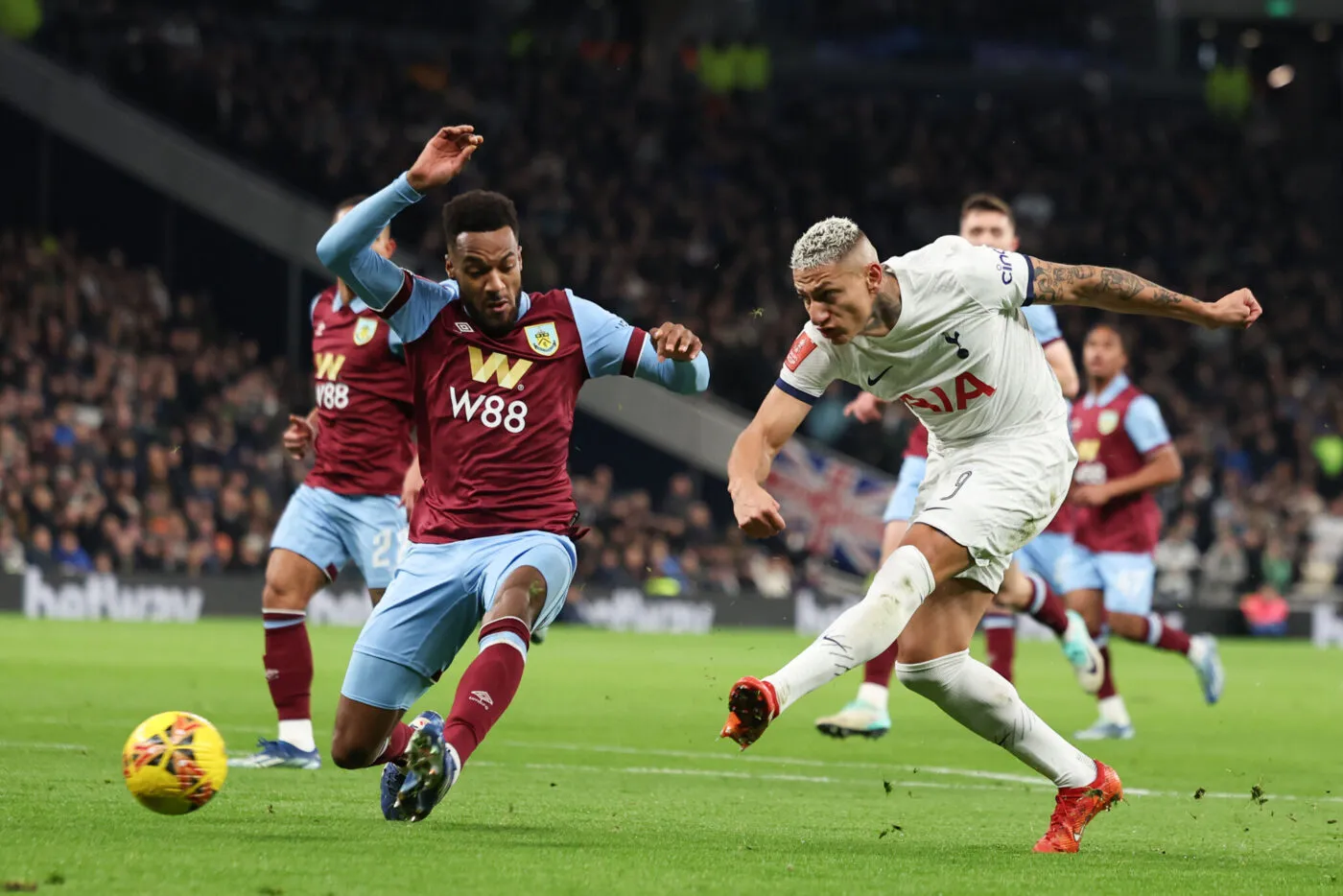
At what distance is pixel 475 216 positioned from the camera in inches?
260

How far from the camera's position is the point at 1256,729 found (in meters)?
12.7

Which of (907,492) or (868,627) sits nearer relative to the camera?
(868,627)

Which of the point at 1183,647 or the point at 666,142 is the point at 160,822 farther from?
the point at 666,142

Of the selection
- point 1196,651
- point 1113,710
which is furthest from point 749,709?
point 1196,651

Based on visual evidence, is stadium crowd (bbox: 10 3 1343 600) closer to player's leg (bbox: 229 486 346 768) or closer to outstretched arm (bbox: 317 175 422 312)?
player's leg (bbox: 229 486 346 768)

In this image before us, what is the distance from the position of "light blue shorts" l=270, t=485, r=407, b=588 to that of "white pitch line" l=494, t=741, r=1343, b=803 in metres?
1.25

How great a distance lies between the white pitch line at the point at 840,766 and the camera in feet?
28.8

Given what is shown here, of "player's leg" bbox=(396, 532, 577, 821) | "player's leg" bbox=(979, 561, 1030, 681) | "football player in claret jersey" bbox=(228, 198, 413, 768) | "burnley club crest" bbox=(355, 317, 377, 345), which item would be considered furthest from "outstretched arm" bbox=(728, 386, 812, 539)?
"player's leg" bbox=(979, 561, 1030, 681)

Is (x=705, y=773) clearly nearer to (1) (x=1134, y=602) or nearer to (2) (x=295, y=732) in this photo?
(2) (x=295, y=732)

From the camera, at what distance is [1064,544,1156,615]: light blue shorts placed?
42.2 feet

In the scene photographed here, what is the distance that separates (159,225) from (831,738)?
1996 cm

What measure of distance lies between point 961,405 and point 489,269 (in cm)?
172

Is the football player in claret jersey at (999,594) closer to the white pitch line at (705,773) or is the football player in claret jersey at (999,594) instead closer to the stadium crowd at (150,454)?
the white pitch line at (705,773)

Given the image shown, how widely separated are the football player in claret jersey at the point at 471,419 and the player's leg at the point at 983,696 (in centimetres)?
116
